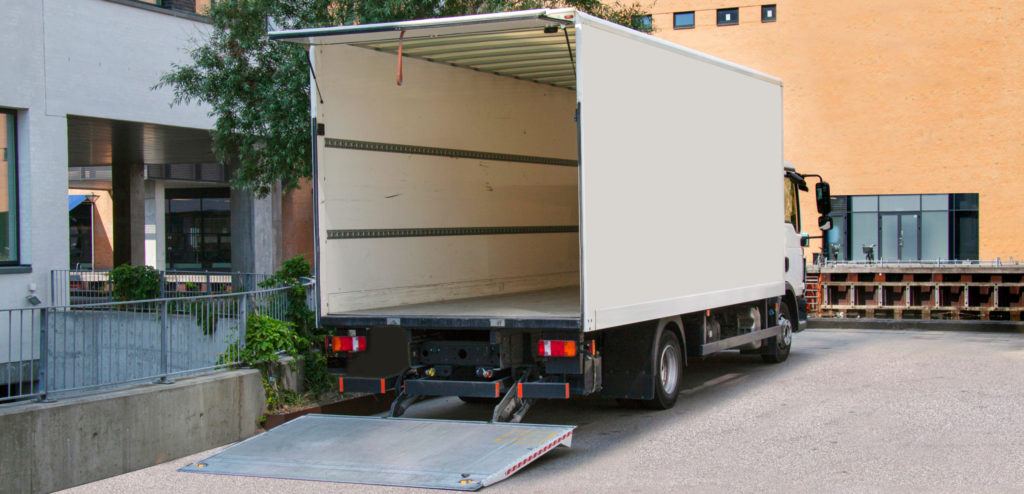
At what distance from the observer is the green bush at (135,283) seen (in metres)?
16.4

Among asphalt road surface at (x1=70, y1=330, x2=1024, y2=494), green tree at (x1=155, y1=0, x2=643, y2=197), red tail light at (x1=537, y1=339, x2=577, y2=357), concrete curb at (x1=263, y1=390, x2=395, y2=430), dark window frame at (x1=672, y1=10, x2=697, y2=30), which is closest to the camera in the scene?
asphalt road surface at (x1=70, y1=330, x2=1024, y2=494)

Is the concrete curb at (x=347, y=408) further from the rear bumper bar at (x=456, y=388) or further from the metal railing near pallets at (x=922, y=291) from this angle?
the metal railing near pallets at (x=922, y=291)

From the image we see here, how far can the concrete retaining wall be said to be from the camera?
7480 mm

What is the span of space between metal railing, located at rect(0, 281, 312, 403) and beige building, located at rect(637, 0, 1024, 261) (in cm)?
2771

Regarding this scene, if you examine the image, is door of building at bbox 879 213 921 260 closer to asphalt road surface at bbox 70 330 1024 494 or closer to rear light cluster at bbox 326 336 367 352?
asphalt road surface at bbox 70 330 1024 494

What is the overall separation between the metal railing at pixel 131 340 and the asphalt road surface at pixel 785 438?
101 cm

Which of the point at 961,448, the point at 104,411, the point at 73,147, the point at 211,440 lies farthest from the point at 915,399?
the point at 73,147

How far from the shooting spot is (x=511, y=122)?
12.0 m

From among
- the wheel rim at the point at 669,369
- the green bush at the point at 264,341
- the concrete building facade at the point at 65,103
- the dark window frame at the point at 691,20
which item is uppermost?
the dark window frame at the point at 691,20

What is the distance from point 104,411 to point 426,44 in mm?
4476

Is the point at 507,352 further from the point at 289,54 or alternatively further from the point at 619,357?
the point at 289,54

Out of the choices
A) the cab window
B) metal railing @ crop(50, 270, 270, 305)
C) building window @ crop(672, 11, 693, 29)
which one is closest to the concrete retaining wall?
metal railing @ crop(50, 270, 270, 305)

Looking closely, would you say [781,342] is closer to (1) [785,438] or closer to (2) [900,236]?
(1) [785,438]

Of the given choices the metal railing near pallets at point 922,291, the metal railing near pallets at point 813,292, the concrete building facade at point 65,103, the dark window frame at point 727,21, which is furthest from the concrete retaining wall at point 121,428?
the dark window frame at point 727,21
